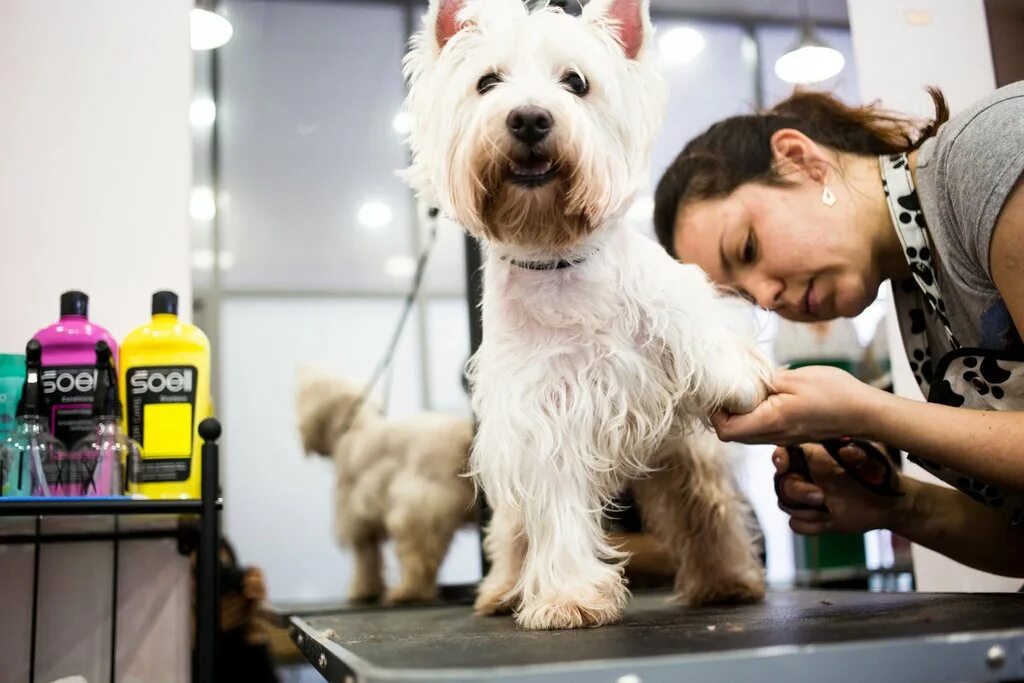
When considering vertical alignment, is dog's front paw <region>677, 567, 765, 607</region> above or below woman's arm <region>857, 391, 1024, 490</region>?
below

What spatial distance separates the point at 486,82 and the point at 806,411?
0.57 metres

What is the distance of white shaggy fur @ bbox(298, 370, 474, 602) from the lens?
1792mm

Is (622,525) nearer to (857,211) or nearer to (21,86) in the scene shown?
(857,211)

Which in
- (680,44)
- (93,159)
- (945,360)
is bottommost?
(945,360)

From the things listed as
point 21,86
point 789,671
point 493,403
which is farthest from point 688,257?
point 21,86

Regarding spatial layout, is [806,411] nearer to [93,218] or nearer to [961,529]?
[961,529]

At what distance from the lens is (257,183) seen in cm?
182

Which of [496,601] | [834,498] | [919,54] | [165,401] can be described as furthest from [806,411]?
[919,54]

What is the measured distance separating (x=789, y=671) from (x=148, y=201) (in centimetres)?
134

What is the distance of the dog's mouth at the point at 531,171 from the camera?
1044 mm

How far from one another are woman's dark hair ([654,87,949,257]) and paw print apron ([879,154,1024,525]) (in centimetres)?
9

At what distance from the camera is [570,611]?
1054 mm

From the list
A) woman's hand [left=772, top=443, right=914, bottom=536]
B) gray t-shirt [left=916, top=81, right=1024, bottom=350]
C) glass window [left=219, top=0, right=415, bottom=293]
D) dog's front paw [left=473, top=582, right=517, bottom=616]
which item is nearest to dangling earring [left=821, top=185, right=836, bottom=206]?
gray t-shirt [left=916, top=81, right=1024, bottom=350]

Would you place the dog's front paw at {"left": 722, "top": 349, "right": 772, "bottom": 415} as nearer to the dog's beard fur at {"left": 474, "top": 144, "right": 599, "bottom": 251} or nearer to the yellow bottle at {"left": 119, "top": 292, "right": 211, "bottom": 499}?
the dog's beard fur at {"left": 474, "top": 144, "right": 599, "bottom": 251}
